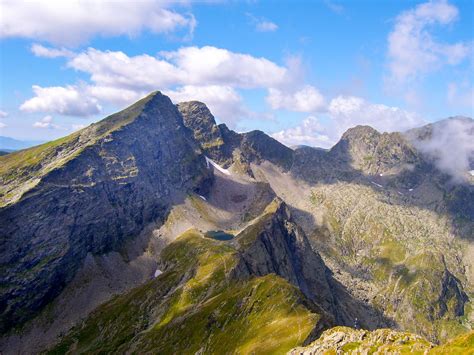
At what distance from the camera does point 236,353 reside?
14675cm

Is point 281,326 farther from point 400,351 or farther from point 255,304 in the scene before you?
point 400,351

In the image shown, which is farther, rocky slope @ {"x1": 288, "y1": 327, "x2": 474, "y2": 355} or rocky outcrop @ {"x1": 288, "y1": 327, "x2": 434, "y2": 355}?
rocky outcrop @ {"x1": 288, "y1": 327, "x2": 434, "y2": 355}

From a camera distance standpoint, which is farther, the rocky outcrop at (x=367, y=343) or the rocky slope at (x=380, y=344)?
the rocky outcrop at (x=367, y=343)

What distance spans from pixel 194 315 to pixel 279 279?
4275cm

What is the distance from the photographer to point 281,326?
149375 mm

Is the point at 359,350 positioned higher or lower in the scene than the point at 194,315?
higher

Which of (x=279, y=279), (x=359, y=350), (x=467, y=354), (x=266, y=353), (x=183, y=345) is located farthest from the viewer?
(x=279, y=279)

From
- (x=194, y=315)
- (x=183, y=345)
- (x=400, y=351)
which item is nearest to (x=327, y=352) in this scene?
(x=400, y=351)

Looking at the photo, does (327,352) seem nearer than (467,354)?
No

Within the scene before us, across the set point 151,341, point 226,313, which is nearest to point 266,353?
point 226,313

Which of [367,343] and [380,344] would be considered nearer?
[380,344]

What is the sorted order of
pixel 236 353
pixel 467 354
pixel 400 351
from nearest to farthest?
pixel 467 354 < pixel 400 351 < pixel 236 353

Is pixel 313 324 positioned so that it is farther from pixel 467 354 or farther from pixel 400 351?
pixel 467 354

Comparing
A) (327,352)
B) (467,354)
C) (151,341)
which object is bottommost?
(151,341)
